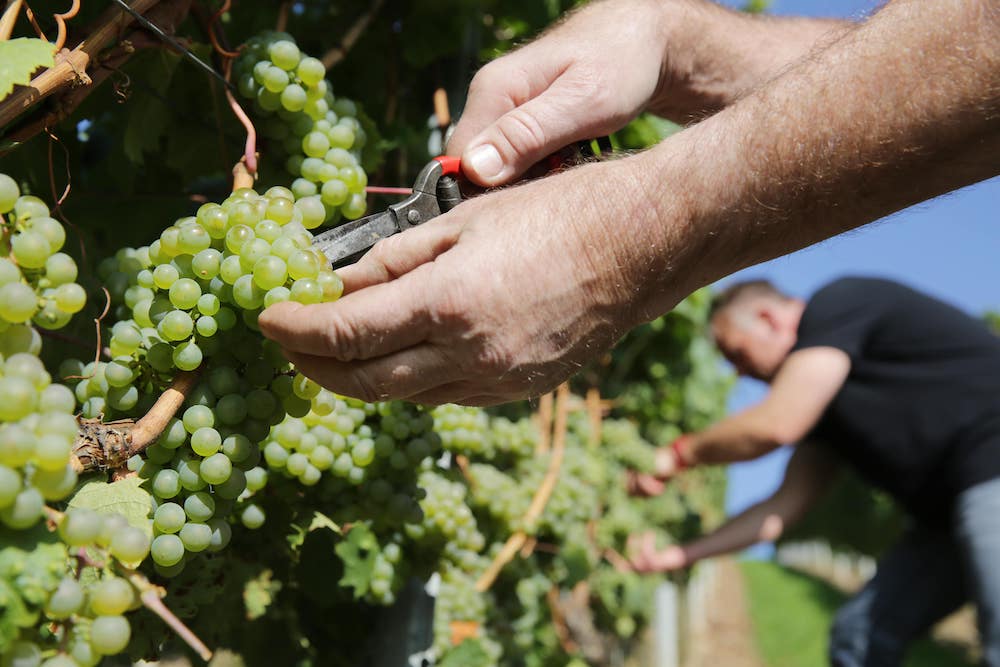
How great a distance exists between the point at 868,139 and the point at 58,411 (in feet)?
3.47

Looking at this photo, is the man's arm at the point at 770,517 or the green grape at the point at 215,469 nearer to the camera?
the green grape at the point at 215,469

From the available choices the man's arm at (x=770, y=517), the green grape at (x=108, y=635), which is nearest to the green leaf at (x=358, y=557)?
the green grape at (x=108, y=635)

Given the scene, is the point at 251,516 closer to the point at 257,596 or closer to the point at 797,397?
the point at 257,596

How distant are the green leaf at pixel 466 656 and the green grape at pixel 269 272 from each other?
138cm

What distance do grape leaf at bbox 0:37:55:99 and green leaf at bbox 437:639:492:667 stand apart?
1640 millimetres

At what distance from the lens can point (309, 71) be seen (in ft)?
4.42

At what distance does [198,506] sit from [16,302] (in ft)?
1.09

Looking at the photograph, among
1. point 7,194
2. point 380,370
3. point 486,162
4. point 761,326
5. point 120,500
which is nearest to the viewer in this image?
point 7,194

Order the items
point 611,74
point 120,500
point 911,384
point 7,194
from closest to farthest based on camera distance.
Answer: point 7,194 < point 120,500 < point 611,74 < point 911,384

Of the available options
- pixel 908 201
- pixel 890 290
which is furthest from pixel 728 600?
pixel 908 201

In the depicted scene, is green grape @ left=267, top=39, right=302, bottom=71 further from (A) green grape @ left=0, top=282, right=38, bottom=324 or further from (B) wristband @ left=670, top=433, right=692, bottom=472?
(B) wristband @ left=670, top=433, right=692, bottom=472

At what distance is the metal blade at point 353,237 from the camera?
1.23 metres

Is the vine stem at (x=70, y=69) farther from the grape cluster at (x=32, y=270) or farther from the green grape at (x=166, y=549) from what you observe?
the green grape at (x=166, y=549)

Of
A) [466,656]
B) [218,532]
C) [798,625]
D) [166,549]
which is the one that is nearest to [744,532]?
[466,656]
